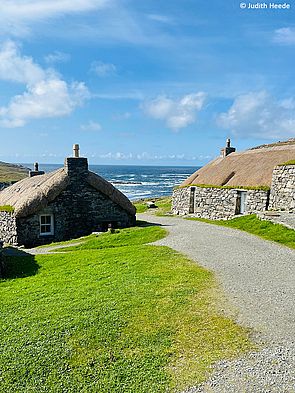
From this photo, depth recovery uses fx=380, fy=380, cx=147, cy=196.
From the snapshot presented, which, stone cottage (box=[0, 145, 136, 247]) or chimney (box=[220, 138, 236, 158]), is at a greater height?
chimney (box=[220, 138, 236, 158])

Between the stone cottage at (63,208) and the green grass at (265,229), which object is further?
the stone cottage at (63,208)

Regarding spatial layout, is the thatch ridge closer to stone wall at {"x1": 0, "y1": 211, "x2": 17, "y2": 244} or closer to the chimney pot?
the chimney pot

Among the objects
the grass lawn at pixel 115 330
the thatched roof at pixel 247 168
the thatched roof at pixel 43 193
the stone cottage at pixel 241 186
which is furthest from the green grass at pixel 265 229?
the thatched roof at pixel 43 193

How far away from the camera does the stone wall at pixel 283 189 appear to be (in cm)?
2298

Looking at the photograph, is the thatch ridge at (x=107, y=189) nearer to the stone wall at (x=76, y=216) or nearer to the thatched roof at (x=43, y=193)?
the thatched roof at (x=43, y=193)

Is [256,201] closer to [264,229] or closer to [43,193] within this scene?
[264,229]

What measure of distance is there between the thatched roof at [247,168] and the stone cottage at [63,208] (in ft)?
26.9

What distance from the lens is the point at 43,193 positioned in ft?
79.6

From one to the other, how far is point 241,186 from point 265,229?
25.0ft

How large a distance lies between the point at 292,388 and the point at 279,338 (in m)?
1.68

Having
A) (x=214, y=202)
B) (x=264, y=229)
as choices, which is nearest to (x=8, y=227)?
(x=214, y=202)

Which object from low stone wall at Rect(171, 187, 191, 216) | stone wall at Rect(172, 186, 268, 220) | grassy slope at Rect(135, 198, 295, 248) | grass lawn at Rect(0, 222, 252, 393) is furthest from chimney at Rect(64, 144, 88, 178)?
grass lawn at Rect(0, 222, 252, 393)

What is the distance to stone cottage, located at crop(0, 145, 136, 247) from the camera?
2391 centimetres

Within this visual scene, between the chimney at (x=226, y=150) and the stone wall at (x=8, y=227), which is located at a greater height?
the chimney at (x=226, y=150)
